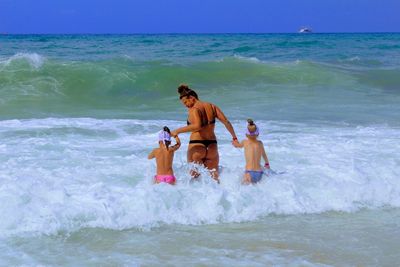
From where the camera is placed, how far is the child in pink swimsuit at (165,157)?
6422 millimetres

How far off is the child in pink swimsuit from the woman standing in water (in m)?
0.09

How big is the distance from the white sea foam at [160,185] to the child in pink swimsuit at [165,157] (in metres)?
0.14

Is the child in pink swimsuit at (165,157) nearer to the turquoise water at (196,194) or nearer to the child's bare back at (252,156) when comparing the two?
the turquoise water at (196,194)

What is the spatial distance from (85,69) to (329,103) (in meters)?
8.49

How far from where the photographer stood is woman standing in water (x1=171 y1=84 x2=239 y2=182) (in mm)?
6465

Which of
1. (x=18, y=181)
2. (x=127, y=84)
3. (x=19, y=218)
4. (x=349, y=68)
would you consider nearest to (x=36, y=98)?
(x=127, y=84)

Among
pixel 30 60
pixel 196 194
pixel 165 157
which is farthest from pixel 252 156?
pixel 30 60

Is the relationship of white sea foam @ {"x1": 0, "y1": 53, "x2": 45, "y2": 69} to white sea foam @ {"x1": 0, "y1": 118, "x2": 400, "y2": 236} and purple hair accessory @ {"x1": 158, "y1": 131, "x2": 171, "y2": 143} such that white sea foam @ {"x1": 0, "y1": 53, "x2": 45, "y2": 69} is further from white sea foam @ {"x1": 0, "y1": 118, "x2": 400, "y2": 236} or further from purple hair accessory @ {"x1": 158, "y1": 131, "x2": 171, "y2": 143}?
purple hair accessory @ {"x1": 158, "y1": 131, "x2": 171, "y2": 143}

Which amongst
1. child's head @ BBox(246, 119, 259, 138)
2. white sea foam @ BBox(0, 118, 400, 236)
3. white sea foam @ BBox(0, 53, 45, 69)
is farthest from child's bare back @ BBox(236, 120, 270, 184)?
white sea foam @ BBox(0, 53, 45, 69)

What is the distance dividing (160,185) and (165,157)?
0.30 meters

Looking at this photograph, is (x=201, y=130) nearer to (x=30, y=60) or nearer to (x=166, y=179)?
(x=166, y=179)

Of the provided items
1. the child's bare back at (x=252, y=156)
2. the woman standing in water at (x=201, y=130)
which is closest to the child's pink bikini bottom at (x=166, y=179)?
the woman standing in water at (x=201, y=130)

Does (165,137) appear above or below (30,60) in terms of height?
below

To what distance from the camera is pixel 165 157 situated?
253 inches
